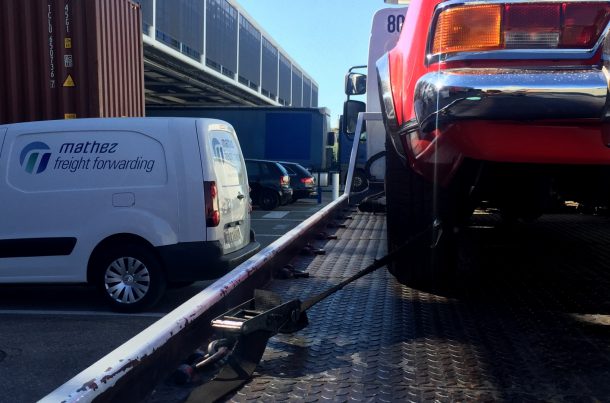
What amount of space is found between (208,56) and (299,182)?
13.8m

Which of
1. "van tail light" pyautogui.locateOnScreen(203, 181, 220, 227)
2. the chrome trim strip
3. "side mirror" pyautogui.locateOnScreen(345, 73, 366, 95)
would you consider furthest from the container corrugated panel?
the chrome trim strip

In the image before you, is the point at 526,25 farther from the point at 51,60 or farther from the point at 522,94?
the point at 51,60

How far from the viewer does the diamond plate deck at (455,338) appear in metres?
1.76

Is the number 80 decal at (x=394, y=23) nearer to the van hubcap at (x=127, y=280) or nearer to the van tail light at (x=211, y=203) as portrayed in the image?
the van tail light at (x=211, y=203)

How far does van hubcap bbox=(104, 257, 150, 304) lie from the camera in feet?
17.9

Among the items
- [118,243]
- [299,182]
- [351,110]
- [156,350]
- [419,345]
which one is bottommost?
[299,182]

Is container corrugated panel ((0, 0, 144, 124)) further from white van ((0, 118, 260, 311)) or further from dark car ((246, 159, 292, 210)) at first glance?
dark car ((246, 159, 292, 210))

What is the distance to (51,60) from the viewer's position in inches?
324

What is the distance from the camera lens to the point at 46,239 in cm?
550

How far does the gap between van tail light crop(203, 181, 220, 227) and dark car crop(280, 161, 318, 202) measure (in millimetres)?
12673

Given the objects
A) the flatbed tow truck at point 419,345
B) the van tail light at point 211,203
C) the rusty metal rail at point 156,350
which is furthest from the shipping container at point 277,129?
the rusty metal rail at point 156,350

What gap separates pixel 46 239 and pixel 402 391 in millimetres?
4550

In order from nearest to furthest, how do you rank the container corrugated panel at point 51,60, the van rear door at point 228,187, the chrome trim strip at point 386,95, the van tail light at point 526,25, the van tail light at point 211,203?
the van tail light at point 526,25
the chrome trim strip at point 386,95
the van tail light at point 211,203
the van rear door at point 228,187
the container corrugated panel at point 51,60

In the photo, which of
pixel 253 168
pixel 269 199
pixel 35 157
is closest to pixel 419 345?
pixel 35 157
